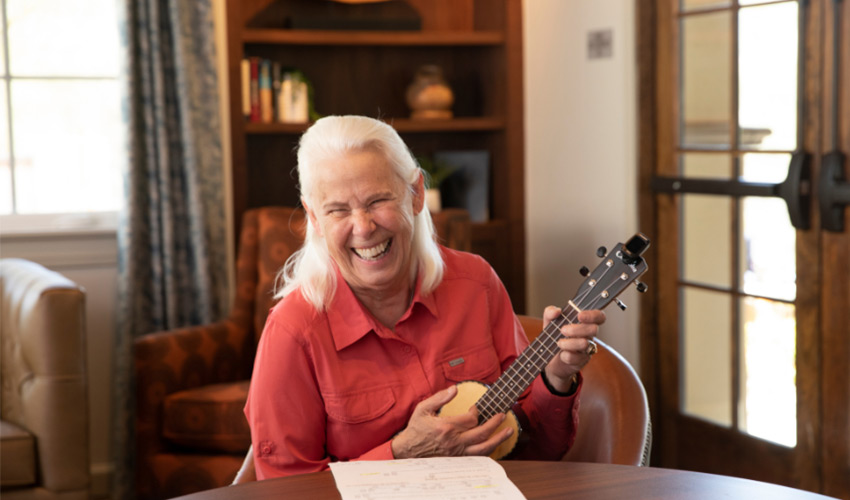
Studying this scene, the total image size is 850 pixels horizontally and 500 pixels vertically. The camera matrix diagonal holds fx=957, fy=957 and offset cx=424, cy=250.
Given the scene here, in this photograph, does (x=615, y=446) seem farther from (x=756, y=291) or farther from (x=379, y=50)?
(x=379, y=50)

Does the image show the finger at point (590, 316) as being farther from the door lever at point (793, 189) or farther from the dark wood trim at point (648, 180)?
the dark wood trim at point (648, 180)

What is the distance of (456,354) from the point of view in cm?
169

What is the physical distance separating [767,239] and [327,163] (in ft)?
5.84

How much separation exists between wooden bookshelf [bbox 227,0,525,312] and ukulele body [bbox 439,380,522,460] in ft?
7.60

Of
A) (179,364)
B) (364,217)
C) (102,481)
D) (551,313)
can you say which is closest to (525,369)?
(551,313)

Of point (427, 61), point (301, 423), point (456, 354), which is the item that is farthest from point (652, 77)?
point (301, 423)

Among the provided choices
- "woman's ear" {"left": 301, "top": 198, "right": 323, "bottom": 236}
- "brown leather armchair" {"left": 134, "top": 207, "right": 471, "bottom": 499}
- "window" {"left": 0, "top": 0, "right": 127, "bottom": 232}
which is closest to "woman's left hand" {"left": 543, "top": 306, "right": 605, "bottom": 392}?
"woman's ear" {"left": 301, "top": 198, "right": 323, "bottom": 236}

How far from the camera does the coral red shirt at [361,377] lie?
154 cm

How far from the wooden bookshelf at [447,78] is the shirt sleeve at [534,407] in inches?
82.9

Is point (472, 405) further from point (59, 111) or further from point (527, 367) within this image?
point (59, 111)

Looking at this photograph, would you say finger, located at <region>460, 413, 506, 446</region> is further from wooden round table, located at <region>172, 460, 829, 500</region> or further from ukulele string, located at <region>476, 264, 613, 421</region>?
wooden round table, located at <region>172, 460, 829, 500</region>

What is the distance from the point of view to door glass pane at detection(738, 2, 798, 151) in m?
2.80

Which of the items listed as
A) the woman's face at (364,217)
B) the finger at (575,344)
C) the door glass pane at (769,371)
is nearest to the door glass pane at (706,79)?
the door glass pane at (769,371)

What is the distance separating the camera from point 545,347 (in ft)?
4.87
